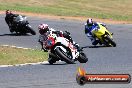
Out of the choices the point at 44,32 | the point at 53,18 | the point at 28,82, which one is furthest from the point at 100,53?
the point at 53,18

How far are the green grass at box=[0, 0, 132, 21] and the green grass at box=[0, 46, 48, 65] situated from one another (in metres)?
20.0

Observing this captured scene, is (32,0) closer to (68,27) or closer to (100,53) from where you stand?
(68,27)

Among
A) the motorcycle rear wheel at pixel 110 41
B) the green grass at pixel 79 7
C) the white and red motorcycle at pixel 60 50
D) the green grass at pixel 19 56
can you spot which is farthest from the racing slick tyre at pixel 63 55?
the green grass at pixel 79 7

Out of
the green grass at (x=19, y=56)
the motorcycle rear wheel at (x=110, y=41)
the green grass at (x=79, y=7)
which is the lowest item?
the green grass at (x=79, y=7)

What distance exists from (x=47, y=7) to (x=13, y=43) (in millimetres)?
20104

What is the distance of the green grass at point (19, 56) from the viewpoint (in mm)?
19545

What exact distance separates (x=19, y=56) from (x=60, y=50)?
266 cm

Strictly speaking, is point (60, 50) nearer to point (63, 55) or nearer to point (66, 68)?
point (63, 55)

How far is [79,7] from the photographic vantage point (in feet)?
163

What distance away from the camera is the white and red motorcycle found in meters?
18.6

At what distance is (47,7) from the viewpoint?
1880 inches

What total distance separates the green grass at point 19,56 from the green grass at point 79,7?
20.0 metres

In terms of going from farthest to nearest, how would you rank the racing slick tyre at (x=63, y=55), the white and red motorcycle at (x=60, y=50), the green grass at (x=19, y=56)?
the green grass at (x=19, y=56)
the white and red motorcycle at (x=60, y=50)
the racing slick tyre at (x=63, y=55)

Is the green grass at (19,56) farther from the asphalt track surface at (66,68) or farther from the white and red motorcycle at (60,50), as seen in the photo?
the asphalt track surface at (66,68)
